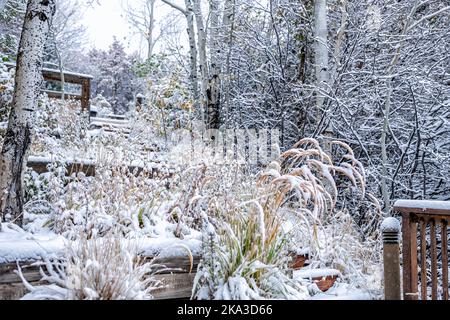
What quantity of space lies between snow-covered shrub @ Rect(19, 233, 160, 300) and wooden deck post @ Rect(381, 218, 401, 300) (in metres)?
1.09

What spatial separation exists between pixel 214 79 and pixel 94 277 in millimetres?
4124

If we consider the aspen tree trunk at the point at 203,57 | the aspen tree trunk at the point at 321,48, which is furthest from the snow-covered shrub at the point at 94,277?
the aspen tree trunk at the point at 203,57

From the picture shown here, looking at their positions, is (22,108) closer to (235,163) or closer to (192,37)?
(235,163)

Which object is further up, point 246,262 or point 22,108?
point 22,108

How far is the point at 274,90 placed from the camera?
473 centimetres

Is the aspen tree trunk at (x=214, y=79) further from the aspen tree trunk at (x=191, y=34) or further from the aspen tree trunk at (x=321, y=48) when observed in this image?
the aspen tree trunk at (x=321, y=48)

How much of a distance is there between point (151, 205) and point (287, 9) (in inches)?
127

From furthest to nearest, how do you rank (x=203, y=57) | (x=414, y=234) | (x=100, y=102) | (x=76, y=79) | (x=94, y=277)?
(x=100, y=102)
(x=76, y=79)
(x=203, y=57)
(x=414, y=234)
(x=94, y=277)

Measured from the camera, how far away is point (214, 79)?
5250mm

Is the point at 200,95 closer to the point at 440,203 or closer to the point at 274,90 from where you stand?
the point at 274,90

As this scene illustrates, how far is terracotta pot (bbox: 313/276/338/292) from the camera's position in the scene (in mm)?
2176

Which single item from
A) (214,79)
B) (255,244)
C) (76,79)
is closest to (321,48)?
(214,79)

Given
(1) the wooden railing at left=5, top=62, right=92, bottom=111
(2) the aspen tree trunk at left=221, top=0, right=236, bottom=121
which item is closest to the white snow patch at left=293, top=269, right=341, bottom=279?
(2) the aspen tree trunk at left=221, top=0, right=236, bottom=121
